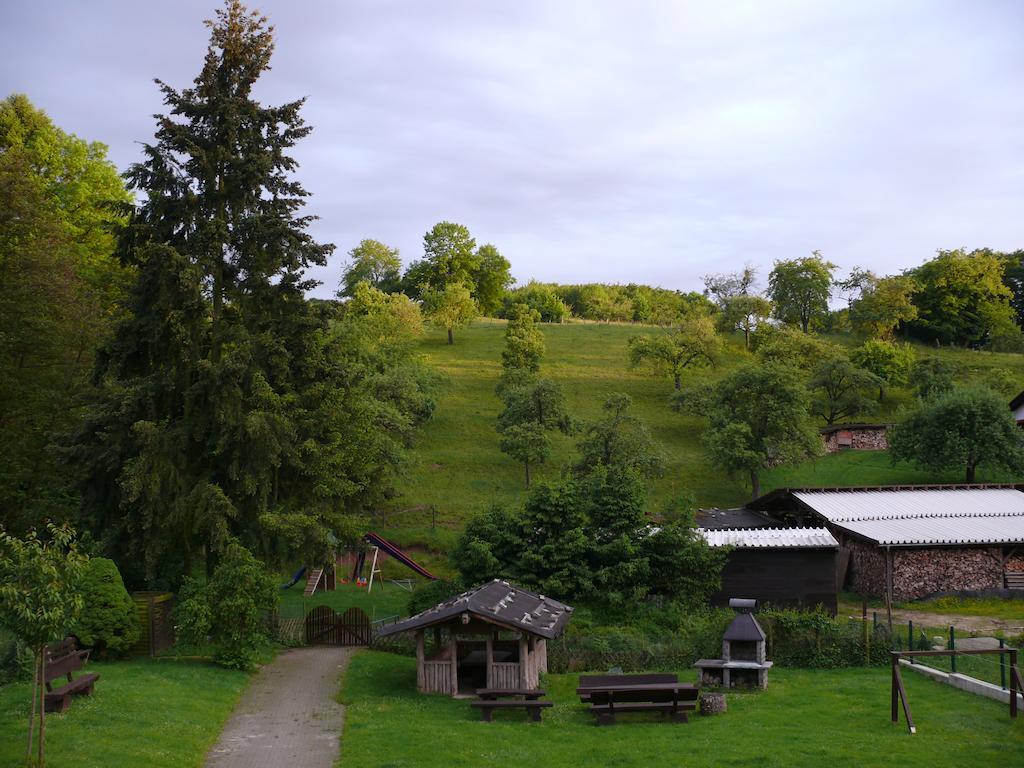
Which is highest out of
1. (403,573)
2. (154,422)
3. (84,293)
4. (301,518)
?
(84,293)

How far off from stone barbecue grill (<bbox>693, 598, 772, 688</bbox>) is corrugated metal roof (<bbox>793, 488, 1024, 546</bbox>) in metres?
11.4

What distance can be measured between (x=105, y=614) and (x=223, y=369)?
7248 mm

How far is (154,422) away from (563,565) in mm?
12744

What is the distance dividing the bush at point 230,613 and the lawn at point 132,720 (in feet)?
4.10

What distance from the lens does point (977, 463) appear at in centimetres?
4522

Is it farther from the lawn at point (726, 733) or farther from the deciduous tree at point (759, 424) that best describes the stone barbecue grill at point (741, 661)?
the deciduous tree at point (759, 424)

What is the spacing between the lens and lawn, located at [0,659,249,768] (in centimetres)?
1372

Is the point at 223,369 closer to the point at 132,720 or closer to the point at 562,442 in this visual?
the point at 132,720

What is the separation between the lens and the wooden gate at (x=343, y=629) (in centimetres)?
2616

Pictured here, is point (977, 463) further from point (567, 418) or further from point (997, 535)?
point (567, 418)

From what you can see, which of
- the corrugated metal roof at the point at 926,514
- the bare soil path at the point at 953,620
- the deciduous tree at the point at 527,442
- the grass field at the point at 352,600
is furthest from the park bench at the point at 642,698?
the deciduous tree at the point at 527,442

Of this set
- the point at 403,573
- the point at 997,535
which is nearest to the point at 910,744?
the point at 997,535

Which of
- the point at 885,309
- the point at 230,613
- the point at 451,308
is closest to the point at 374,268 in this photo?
the point at 451,308

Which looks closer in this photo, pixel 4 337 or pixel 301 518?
pixel 301 518
